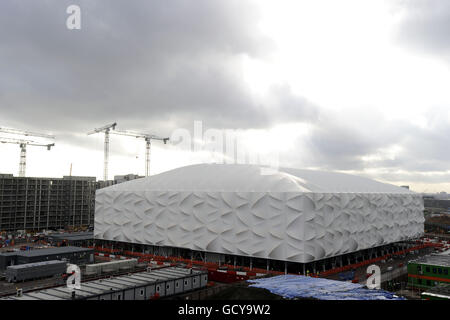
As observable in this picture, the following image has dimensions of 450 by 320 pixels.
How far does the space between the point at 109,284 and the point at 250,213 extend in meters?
27.0

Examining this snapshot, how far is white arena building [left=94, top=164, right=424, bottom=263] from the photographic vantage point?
59.7 m

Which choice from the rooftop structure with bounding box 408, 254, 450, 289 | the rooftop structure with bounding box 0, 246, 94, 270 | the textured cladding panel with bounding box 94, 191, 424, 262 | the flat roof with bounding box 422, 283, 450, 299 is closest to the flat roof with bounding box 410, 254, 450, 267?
the rooftop structure with bounding box 408, 254, 450, 289

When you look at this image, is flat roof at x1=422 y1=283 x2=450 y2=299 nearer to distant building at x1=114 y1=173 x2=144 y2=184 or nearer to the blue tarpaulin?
the blue tarpaulin

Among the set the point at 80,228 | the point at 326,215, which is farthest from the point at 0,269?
the point at 80,228

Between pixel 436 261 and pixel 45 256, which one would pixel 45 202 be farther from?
pixel 436 261

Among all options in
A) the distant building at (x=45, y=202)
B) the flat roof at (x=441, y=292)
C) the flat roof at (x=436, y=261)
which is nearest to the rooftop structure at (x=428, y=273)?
the flat roof at (x=436, y=261)

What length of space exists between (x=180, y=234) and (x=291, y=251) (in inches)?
863

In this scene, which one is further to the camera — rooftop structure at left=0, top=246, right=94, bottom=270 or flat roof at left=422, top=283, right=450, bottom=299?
rooftop structure at left=0, top=246, right=94, bottom=270

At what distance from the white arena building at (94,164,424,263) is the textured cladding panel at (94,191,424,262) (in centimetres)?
15

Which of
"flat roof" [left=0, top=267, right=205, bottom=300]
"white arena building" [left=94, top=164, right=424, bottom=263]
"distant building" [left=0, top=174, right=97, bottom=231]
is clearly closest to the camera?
"flat roof" [left=0, top=267, right=205, bottom=300]

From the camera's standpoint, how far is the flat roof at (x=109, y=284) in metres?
37.3

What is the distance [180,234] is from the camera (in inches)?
2788

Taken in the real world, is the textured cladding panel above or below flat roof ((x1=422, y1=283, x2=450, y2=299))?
above

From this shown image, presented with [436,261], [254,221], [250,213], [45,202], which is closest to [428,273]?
[436,261]
